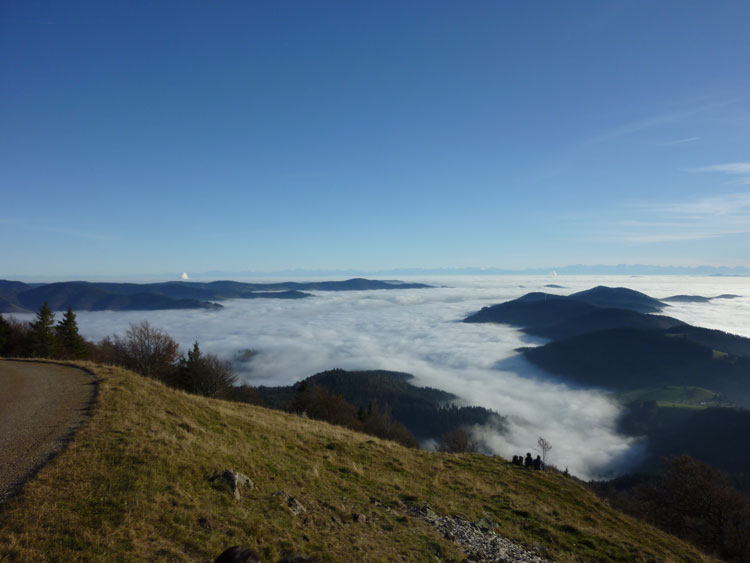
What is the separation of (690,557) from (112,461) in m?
22.5

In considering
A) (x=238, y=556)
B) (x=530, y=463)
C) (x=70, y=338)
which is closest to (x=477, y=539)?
(x=238, y=556)

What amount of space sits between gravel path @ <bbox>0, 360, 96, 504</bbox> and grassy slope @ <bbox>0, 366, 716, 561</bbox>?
0.58 metres

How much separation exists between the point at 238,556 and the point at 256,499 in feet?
20.2

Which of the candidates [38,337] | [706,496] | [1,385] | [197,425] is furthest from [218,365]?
[706,496]

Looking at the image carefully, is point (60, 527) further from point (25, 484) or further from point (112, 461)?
point (112, 461)

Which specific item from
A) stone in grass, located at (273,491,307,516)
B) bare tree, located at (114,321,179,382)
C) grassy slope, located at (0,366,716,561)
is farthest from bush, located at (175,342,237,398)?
stone in grass, located at (273,491,307,516)

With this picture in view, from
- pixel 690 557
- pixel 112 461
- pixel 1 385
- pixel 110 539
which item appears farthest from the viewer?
pixel 1 385

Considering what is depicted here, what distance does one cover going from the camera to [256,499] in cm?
1034

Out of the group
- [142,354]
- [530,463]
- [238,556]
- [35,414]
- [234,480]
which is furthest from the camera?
[142,354]

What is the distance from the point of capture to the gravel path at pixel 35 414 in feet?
30.8

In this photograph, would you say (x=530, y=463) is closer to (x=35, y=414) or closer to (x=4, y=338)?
(x=35, y=414)

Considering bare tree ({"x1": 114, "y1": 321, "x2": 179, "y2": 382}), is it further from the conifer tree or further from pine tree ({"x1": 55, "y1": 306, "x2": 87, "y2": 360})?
the conifer tree

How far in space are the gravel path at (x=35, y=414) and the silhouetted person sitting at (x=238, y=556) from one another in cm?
667

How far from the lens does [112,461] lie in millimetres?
9969
